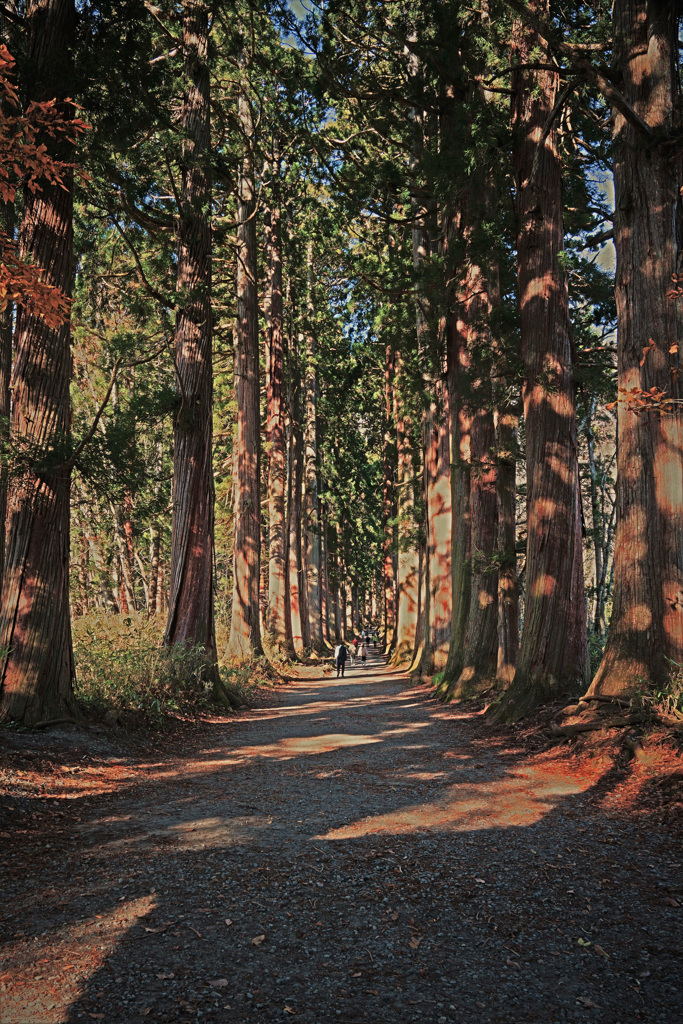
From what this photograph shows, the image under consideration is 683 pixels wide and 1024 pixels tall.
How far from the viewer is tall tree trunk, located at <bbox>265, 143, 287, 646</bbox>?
24.1 metres

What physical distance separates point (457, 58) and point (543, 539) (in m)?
7.74

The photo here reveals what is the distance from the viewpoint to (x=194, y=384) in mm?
12812

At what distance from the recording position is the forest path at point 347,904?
3014 mm

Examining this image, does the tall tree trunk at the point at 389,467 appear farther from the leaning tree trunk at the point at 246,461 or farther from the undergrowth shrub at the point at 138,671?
the undergrowth shrub at the point at 138,671

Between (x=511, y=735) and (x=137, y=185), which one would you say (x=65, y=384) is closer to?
(x=137, y=185)

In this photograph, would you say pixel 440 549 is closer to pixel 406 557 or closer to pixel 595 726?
pixel 406 557

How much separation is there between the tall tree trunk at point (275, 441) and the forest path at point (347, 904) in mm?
17436

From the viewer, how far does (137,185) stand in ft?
38.0

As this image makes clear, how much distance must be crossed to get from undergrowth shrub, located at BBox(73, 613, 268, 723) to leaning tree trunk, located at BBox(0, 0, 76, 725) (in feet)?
4.02

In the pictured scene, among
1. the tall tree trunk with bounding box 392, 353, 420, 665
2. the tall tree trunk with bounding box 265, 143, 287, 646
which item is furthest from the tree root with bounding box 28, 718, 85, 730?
the tall tree trunk with bounding box 392, 353, 420, 665

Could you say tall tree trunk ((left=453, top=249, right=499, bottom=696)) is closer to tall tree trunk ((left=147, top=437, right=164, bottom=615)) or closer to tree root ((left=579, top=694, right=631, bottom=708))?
tree root ((left=579, top=694, right=631, bottom=708))

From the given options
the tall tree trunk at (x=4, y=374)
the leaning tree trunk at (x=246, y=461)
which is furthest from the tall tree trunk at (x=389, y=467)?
the tall tree trunk at (x=4, y=374)

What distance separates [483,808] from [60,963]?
→ 378 cm

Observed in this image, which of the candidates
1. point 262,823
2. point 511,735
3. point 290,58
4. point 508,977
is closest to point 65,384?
point 262,823
